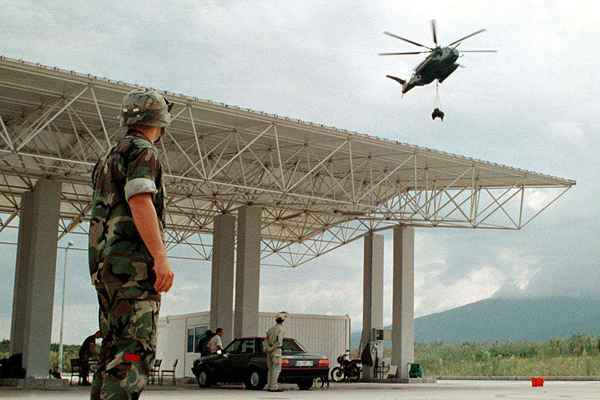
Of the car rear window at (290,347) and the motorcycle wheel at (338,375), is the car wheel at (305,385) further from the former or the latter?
the motorcycle wheel at (338,375)

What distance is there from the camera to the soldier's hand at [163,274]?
481 cm

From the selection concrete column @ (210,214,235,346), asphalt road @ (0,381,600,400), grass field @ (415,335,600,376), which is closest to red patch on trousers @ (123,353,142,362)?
asphalt road @ (0,381,600,400)

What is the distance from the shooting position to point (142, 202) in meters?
4.92

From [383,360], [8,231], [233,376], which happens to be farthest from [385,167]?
[8,231]

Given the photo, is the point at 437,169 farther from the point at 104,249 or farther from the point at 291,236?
the point at 104,249

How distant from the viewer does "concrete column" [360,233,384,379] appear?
3888cm

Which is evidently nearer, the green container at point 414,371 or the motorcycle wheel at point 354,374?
the motorcycle wheel at point 354,374

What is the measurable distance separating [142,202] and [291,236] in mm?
40144

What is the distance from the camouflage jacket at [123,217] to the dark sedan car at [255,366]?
2083 centimetres

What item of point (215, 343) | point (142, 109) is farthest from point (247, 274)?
point (142, 109)

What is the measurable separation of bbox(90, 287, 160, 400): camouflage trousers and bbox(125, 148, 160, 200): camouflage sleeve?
0.52 m

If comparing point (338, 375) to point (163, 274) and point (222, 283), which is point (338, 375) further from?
point (163, 274)

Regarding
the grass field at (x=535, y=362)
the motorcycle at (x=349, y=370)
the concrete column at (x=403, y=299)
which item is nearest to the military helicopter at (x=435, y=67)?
the concrete column at (x=403, y=299)

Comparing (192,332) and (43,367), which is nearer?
(43,367)
